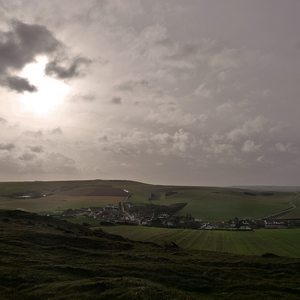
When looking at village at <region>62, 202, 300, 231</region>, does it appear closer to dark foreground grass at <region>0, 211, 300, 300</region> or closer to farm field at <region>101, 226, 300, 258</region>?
farm field at <region>101, 226, 300, 258</region>

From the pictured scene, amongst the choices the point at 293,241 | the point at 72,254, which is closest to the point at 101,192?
the point at 293,241

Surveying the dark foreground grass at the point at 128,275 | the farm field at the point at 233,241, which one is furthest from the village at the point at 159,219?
the dark foreground grass at the point at 128,275

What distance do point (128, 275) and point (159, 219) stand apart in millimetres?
83317

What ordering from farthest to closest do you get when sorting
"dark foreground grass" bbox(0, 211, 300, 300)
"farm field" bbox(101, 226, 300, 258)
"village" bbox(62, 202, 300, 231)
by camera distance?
1. "village" bbox(62, 202, 300, 231)
2. "farm field" bbox(101, 226, 300, 258)
3. "dark foreground grass" bbox(0, 211, 300, 300)

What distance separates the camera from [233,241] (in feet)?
239

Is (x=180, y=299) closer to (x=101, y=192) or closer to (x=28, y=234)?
(x=28, y=234)

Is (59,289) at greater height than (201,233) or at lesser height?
greater

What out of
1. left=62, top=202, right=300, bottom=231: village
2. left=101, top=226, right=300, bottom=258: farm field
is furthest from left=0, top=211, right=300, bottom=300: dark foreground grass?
left=62, top=202, right=300, bottom=231: village

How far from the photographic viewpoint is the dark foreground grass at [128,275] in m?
25.0

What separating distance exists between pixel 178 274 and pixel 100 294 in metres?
10.7

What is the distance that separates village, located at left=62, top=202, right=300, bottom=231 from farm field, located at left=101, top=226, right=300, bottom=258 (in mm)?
15099

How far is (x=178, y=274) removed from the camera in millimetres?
31781

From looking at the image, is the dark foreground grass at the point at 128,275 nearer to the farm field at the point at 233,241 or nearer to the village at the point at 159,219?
the farm field at the point at 233,241

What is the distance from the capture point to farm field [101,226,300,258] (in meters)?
61.9
